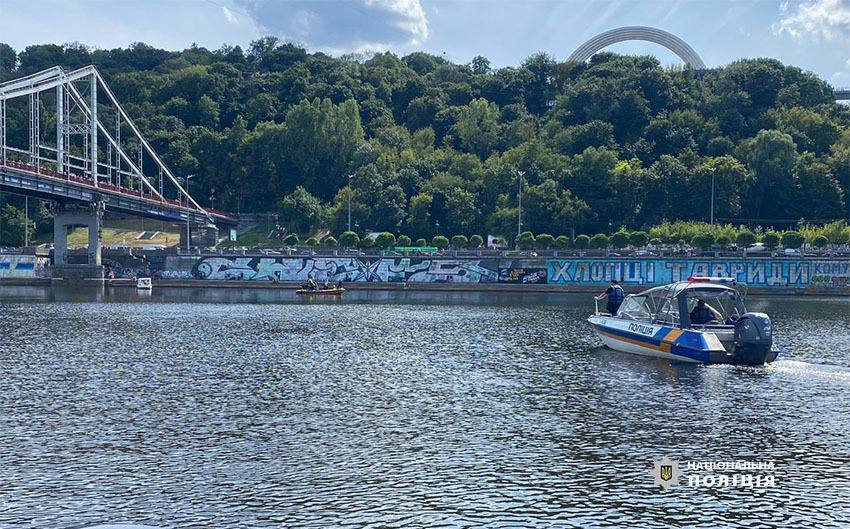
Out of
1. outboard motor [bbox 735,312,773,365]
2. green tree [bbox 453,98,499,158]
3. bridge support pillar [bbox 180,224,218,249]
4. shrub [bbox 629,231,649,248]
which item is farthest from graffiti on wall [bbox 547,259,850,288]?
green tree [bbox 453,98,499,158]

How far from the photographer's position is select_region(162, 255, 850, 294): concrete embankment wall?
106 metres

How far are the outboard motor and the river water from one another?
2.49ft

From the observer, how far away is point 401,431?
26609mm

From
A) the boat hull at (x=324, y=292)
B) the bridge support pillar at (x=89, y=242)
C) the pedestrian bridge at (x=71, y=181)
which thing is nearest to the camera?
the boat hull at (x=324, y=292)

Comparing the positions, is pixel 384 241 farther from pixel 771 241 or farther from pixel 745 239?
pixel 771 241

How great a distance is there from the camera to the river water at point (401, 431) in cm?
1905

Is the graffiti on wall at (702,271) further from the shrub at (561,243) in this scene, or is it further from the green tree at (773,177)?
→ the green tree at (773,177)

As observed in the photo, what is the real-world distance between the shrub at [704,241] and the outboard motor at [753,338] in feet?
257

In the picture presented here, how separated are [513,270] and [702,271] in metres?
25.3

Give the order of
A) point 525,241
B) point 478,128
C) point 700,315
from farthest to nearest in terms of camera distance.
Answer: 1. point 478,128
2. point 525,241
3. point 700,315

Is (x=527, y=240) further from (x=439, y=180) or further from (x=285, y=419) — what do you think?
(x=285, y=419)

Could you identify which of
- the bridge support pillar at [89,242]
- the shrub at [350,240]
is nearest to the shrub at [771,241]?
the shrub at [350,240]

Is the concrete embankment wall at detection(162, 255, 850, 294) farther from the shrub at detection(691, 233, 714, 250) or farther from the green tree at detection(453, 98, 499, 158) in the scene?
the green tree at detection(453, 98, 499, 158)

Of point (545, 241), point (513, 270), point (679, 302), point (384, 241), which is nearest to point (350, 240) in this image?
point (384, 241)
